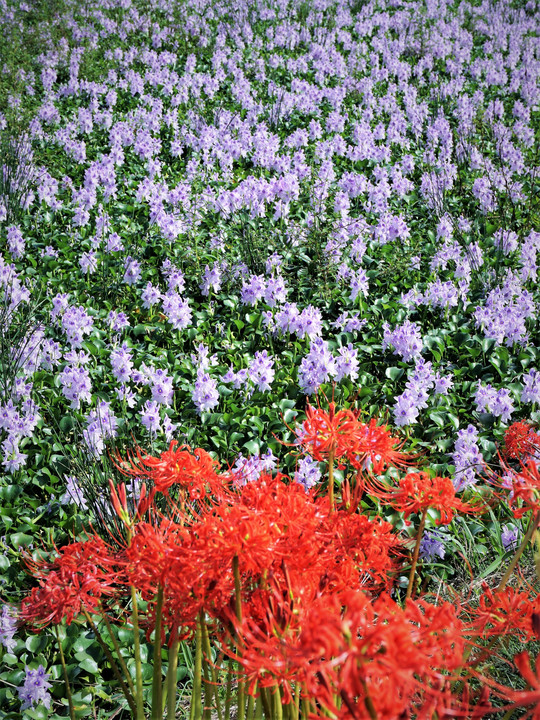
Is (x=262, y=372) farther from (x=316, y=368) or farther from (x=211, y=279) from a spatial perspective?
(x=211, y=279)

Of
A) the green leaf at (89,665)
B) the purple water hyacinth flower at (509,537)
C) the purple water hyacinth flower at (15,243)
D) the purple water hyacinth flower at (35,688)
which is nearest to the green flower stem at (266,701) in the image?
the purple water hyacinth flower at (35,688)

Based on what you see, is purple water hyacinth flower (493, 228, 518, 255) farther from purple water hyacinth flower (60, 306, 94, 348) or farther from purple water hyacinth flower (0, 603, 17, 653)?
purple water hyacinth flower (0, 603, 17, 653)

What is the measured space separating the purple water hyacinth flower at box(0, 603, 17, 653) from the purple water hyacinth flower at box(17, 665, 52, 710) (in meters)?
0.16

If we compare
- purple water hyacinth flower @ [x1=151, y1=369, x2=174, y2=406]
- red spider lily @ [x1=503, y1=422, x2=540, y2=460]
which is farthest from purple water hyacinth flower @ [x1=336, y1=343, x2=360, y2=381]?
red spider lily @ [x1=503, y1=422, x2=540, y2=460]

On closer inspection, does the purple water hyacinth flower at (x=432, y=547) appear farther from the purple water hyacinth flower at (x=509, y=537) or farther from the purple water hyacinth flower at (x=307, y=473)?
the purple water hyacinth flower at (x=307, y=473)

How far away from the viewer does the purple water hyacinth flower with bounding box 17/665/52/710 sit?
8.14 feet

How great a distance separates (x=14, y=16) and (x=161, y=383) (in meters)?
9.93

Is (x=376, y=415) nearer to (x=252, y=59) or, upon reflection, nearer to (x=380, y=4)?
(x=252, y=59)

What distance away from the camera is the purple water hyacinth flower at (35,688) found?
2.48 metres

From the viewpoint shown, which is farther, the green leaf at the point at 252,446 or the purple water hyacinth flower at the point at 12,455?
the green leaf at the point at 252,446

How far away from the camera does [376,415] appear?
13.5 ft

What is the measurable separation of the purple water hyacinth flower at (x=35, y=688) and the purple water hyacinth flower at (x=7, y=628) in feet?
0.52

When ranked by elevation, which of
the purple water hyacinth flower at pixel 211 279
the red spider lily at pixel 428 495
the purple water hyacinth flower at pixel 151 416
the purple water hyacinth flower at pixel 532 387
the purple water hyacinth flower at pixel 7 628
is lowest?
the red spider lily at pixel 428 495

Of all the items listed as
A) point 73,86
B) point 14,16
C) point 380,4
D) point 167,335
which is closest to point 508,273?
point 167,335
